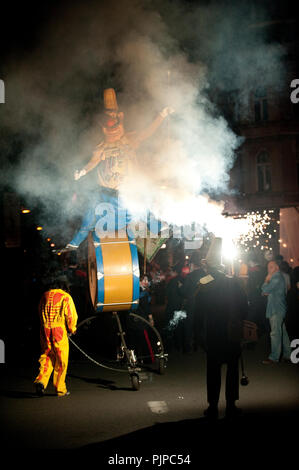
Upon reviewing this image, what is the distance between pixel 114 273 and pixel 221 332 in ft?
7.55

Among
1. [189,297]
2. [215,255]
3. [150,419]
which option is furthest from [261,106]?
[150,419]

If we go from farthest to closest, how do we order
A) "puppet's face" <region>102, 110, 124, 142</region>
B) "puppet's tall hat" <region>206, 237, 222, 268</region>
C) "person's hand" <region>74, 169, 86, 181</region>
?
1. "person's hand" <region>74, 169, 86, 181</region>
2. "puppet's face" <region>102, 110, 124, 142</region>
3. "puppet's tall hat" <region>206, 237, 222, 268</region>

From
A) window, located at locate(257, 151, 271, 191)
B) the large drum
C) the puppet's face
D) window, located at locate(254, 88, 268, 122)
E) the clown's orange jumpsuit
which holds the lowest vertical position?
the clown's orange jumpsuit

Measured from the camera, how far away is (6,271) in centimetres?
1650

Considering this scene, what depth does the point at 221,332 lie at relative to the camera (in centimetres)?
651

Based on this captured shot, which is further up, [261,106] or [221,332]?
[261,106]

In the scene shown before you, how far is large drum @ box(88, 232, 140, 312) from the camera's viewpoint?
8250mm

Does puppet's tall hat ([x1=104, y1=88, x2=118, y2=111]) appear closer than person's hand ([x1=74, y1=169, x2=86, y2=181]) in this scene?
Yes

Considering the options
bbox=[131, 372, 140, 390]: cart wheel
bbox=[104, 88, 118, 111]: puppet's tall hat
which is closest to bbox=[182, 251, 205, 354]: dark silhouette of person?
bbox=[131, 372, 140, 390]: cart wheel

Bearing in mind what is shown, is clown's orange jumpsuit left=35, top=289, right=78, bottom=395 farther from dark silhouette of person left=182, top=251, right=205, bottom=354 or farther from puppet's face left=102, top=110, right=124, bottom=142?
dark silhouette of person left=182, top=251, right=205, bottom=354

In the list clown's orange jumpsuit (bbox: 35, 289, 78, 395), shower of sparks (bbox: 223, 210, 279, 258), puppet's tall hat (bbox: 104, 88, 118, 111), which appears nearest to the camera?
clown's orange jumpsuit (bbox: 35, 289, 78, 395)

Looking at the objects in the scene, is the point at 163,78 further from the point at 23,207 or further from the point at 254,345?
the point at 23,207

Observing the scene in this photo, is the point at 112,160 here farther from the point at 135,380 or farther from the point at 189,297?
the point at 189,297

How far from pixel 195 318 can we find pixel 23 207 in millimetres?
13182
